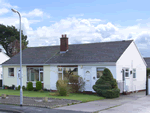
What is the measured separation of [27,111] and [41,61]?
11.8 metres

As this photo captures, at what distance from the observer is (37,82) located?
865 inches

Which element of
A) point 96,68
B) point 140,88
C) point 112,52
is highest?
point 112,52

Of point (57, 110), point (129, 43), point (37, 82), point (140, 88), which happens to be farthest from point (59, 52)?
point (57, 110)

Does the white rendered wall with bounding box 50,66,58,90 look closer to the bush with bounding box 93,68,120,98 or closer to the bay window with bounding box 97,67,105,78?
the bay window with bounding box 97,67,105,78

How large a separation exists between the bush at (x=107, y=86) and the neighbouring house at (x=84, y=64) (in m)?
1.28

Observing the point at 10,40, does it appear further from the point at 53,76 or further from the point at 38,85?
the point at 53,76

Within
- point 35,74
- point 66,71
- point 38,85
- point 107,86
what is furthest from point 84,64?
point 35,74

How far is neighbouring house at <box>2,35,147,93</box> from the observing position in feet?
63.3

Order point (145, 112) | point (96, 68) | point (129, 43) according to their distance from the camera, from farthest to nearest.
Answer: point (129, 43), point (96, 68), point (145, 112)

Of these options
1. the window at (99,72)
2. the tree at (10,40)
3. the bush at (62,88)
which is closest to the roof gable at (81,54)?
the window at (99,72)

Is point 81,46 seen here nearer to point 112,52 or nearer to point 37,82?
point 112,52

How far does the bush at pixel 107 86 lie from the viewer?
1645 cm

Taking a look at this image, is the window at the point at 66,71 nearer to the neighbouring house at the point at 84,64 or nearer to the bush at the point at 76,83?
the neighbouring house at the point at 84,64

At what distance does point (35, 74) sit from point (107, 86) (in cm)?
955
